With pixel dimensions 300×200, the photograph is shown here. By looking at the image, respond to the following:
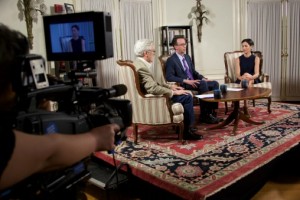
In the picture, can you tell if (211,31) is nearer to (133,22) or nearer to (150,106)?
(133,22)

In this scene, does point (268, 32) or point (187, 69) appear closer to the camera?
point (187, 69)

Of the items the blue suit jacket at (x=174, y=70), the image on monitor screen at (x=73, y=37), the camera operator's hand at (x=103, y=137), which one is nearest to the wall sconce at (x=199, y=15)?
the blue suit jacket at (x=174, y=70)

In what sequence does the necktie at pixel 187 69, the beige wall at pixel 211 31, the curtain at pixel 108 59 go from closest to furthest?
1. the necktie at pixel 187 69
2. the curtain at pixel 108 59
3. the beige wall at pixel 211 31

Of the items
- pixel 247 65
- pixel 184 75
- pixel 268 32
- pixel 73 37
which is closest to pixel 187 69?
pixel 184 75

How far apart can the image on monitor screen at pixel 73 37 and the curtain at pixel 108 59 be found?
2.80 m

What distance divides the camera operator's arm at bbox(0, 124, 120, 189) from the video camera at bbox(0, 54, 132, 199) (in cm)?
10

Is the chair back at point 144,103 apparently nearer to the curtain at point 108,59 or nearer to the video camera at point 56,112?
the curtain at point 108,59

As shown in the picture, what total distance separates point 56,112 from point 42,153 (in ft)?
1.04

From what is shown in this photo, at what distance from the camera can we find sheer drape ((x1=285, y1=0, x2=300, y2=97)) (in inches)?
203

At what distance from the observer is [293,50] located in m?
5.25

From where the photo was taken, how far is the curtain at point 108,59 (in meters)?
4.30

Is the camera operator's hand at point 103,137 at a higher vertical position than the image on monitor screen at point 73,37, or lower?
lower

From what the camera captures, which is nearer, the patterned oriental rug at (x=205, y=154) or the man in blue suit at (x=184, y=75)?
the patterned oriental rug at (x=205, y=154)

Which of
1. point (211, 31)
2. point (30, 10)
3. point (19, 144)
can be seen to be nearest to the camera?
point (19, 144)
